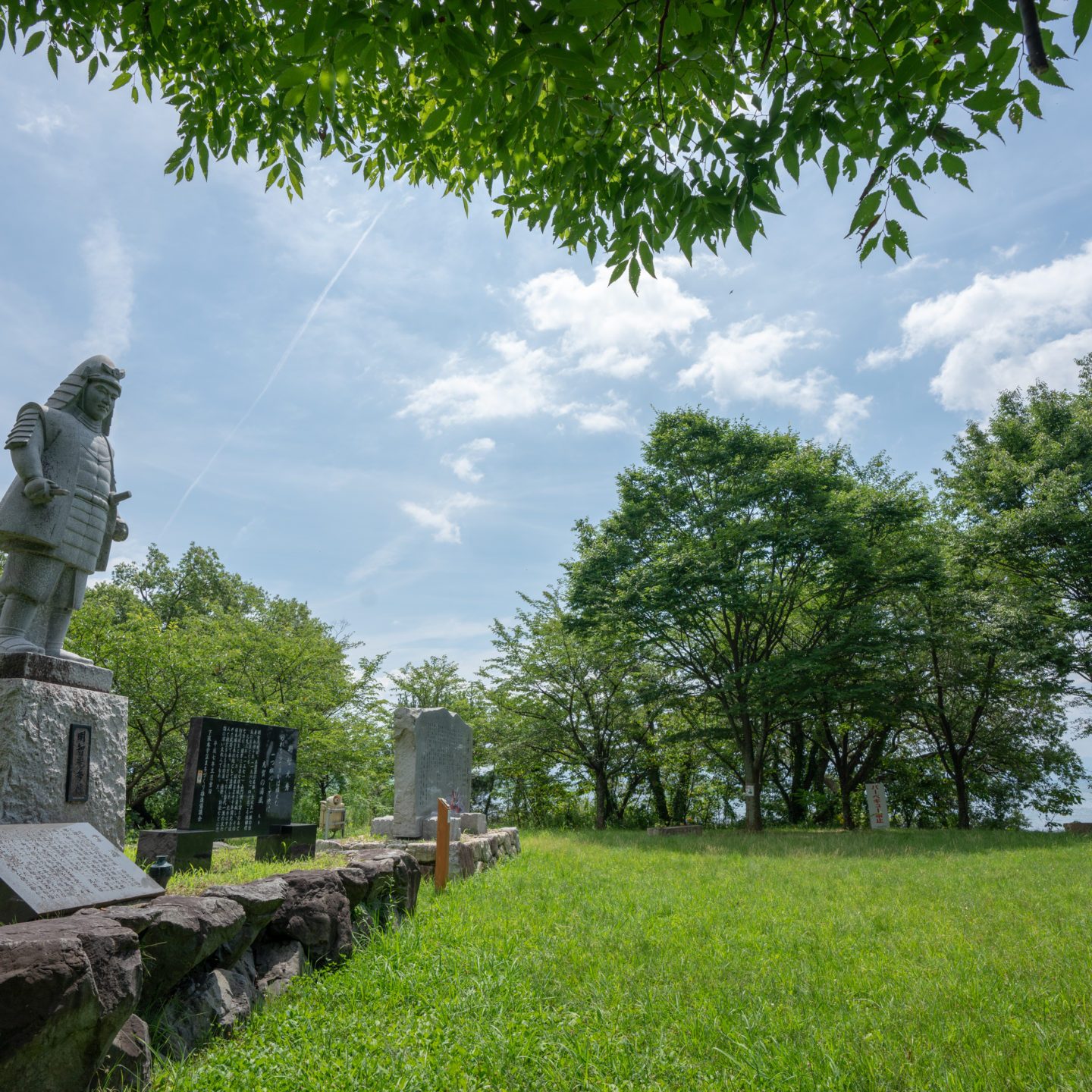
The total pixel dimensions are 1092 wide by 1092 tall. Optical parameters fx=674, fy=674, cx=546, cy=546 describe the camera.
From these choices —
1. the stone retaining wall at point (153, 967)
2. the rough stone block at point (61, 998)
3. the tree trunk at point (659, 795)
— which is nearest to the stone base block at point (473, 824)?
the stone retaining wall at point (153, 967)

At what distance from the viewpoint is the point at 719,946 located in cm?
470

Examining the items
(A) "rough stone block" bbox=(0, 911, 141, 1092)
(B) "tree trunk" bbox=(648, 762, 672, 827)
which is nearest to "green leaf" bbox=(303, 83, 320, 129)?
(A) "rough stone block" bbox=(0, 911, 141, 1092)

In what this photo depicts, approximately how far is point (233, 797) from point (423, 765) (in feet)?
10.8

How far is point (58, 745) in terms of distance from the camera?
14.6 feet

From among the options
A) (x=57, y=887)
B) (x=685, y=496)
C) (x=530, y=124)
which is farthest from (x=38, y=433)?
(x=685, y=496)

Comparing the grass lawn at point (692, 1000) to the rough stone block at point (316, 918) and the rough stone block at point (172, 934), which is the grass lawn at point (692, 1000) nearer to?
Answer: the rough stone block at point (316, 918)

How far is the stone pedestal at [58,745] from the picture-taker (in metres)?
4.14

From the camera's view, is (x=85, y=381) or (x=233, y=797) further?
(x=233, y=797)

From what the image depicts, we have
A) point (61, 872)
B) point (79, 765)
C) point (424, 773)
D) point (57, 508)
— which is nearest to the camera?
point (61, 872)

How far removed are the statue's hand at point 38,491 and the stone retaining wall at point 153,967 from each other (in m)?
3.08

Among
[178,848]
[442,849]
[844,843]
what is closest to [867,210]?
[442,849]

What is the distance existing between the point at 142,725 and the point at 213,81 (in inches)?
514

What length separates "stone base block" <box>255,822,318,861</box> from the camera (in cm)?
746

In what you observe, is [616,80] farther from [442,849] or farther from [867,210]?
[442,849]
